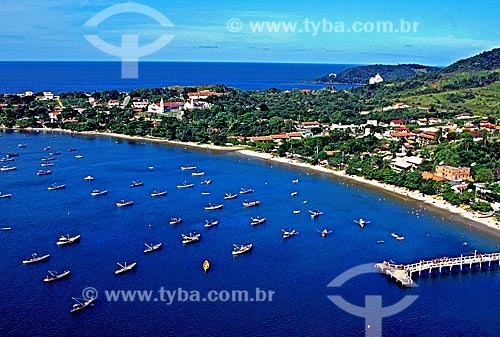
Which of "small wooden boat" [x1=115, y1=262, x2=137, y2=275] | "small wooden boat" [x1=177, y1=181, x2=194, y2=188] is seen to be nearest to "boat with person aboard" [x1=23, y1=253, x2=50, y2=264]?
"small wooden boat" [x1=115, y1=262, x2=137, y2=275]

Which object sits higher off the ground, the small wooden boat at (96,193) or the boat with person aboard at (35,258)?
the small wooden boat at (96,193)

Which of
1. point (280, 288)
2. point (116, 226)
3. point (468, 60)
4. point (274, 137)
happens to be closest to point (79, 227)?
point (116, 226)

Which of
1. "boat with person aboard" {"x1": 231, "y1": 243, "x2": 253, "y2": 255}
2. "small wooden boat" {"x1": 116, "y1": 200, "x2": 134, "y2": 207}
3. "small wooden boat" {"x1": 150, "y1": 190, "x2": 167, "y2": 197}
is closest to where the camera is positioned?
"boat with person aboard" {"x1": 231, "y1": 243, "x2": 253, "y2": 255}

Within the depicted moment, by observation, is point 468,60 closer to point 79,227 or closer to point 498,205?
point 498,205

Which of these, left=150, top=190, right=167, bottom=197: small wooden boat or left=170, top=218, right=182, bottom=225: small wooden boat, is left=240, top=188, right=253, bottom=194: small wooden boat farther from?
left=170, top=218, right=182, bottom=225: small wooden boat

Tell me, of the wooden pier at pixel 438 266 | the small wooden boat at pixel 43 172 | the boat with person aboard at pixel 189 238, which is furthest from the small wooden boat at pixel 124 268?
the small wooden boat at pixel 43 172

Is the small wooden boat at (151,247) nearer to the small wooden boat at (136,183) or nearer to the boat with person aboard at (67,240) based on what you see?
the boat with person aboard at (67,240)

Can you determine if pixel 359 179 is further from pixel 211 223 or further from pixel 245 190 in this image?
pixel 211 223

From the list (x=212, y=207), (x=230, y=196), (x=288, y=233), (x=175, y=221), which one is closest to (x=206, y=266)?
(x=288, y=233)
